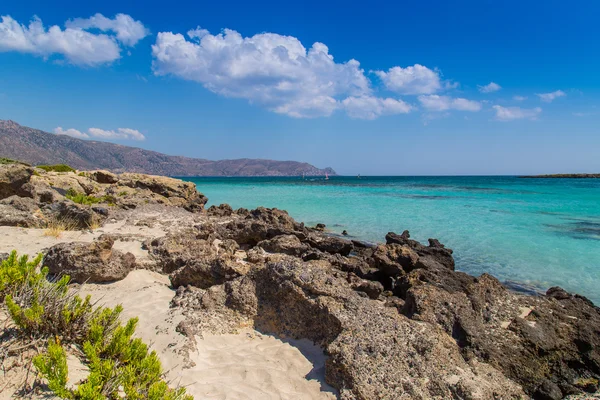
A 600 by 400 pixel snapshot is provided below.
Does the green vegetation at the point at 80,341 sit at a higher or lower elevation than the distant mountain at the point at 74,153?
lower

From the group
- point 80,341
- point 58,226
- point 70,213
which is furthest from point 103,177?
point 80,341

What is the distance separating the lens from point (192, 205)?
2227 centimetres

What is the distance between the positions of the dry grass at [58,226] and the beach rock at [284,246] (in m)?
5.52

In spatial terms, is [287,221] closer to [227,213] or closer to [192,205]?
[227,213]

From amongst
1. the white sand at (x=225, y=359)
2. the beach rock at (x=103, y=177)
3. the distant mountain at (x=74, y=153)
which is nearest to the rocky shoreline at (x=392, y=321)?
the white sand at (x=225, y=359)

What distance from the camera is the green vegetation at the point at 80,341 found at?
2.71 meters

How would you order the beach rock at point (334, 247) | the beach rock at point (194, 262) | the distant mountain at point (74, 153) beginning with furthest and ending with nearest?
the distant mountain at point (74, 153) < the beach rock at point (334, 247) < the beach rock at point (194, 262)

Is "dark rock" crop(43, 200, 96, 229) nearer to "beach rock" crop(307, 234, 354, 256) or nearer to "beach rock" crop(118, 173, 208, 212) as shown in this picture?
"beach rock" crop(307, 234, 354, 256)

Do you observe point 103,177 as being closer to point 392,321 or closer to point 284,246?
point 284,246

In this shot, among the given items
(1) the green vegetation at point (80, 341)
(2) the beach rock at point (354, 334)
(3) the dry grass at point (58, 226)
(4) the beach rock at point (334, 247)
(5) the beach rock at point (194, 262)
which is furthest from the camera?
(4) the beach rock at point (334, 247)

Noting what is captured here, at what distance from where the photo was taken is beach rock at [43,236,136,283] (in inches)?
241

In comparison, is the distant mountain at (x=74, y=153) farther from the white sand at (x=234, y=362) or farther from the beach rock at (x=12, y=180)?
the white sand at (x=234, y=362)

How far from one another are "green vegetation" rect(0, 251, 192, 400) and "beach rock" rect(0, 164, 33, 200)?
11443 millimetres

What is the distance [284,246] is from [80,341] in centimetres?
718
